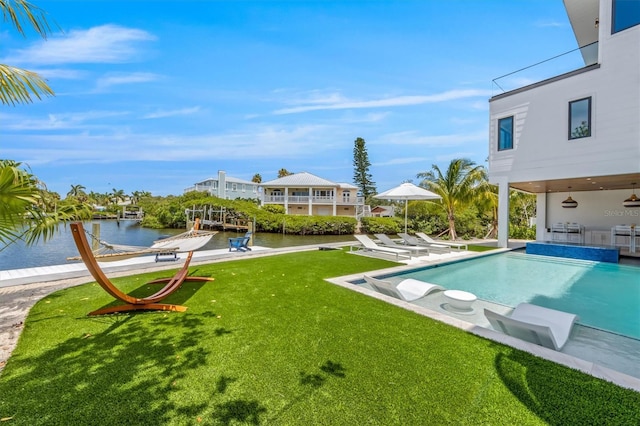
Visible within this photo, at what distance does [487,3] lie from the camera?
34.3 feet

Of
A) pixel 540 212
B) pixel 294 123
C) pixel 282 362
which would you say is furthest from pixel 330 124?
pixel 282 362

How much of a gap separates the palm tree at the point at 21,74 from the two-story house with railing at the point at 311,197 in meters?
34.5

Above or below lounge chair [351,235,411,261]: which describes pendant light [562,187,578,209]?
above

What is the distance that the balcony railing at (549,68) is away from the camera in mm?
10727

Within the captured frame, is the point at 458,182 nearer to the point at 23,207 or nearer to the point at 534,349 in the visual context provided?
the point at 534,349

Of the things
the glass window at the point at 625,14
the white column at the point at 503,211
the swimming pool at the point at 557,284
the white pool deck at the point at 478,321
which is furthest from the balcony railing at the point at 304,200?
the glass window at the point at 625,14

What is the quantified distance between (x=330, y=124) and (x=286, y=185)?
19.2 m

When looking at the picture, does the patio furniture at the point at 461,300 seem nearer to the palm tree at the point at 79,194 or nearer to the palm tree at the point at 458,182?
the palm tree at the point at 79,194

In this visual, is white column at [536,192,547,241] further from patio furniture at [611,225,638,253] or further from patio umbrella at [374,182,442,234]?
patio umbrella at [374,182,442,234]

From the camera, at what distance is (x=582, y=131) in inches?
409

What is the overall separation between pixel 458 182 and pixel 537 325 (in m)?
14.7

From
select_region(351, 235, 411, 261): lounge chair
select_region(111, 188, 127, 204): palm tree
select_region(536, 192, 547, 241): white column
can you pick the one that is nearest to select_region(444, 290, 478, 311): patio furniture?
select_region(351, 235, 411, 261): lounge chair

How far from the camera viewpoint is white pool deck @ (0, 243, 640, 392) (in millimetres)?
3283

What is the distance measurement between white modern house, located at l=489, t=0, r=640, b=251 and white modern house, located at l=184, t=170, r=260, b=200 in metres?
41.4
